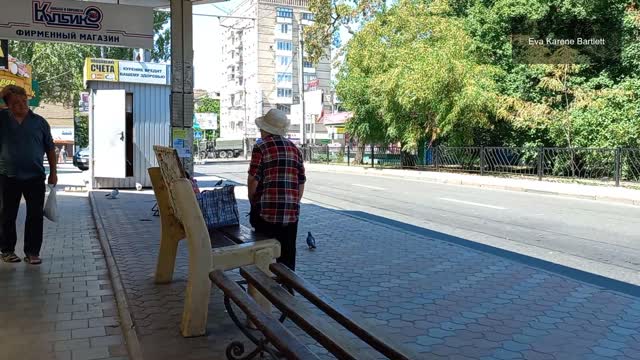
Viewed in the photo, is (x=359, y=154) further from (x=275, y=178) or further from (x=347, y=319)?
(x=347, y=319)

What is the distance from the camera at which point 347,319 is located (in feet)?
11.0

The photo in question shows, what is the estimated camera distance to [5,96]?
6.33 meters

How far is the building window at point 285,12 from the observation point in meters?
95.6

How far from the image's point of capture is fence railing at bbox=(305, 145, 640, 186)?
19.7 m

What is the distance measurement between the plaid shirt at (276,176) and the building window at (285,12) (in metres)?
94.8

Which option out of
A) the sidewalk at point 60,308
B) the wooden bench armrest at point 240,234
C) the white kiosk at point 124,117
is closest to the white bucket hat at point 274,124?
the wooden bench armrest at point 240,234

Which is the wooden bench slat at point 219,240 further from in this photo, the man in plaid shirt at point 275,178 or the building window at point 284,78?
the building window at point 284,78

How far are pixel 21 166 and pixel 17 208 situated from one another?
0.51 m

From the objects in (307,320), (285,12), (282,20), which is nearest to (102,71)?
(307,320)

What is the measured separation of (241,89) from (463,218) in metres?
103

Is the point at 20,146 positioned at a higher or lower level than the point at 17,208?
higher

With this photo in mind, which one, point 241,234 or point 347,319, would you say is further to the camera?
point 241,234

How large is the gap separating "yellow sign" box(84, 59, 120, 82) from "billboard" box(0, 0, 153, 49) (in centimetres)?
561

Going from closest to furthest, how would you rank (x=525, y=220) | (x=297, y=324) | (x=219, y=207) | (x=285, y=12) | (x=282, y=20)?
(x=297, y=324) < (x=219, y=207) < (x=525, y=220) < (x=285, y=12) < (x=282, y=20)
